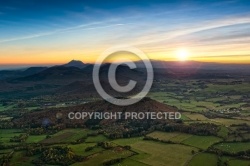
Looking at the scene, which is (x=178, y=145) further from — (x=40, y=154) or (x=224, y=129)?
(x=40, y=154)

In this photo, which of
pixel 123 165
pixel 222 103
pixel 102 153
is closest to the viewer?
pixel 123 165

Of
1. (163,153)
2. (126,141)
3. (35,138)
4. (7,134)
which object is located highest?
(126,141)

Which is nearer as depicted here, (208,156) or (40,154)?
(208,156)

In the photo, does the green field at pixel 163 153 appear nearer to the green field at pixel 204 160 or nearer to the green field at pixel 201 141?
the green field at pixel 204 160

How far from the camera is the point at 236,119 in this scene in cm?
10650

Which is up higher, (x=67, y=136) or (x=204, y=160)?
(x=204, y=160)

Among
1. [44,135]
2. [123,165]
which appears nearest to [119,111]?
[44,135]

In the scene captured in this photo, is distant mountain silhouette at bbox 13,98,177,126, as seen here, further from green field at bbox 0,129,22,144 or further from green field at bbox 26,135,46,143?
green field at bbox 26,135,46,143

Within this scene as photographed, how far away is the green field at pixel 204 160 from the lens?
211 feet

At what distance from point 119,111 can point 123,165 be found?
158 feet

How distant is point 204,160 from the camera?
66312mm

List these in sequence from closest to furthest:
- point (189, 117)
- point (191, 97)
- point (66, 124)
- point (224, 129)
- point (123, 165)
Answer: point (123, 165) → point (224, 129) → point (66, 124) → point (189, 117) → point (191, 97)

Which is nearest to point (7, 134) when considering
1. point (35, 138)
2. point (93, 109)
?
point (35, 138)

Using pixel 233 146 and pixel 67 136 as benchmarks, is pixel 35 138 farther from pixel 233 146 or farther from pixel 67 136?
pixel 233 146
